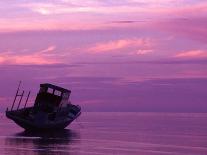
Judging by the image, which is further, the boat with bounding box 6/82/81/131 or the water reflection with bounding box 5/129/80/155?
the boat with bounding box 6/82/81/131

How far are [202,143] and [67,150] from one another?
1563 centimetres

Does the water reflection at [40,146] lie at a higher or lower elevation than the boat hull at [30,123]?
lower

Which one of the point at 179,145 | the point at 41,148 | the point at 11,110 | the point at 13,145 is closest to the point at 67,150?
the point at 41,148

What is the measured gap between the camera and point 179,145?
2238 inches

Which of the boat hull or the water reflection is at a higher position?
the boat hull

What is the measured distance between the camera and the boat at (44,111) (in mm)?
69938

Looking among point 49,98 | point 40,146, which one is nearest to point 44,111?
point 49,98

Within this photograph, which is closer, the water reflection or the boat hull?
the water reflection

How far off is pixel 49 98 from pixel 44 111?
7.47 ft

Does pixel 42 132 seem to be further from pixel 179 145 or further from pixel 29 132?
pixel 179 145

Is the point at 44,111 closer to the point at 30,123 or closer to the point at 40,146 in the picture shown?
the point at 30,123

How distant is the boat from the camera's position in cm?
6994

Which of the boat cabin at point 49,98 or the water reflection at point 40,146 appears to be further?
the boat cabin at point 49,98

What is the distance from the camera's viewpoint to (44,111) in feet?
233
